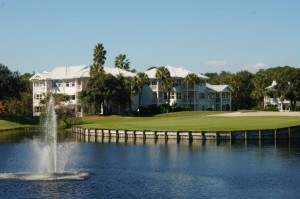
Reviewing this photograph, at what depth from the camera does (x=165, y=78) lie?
438 feet

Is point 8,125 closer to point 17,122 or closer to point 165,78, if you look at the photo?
→ point 17,122

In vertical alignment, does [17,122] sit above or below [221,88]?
below

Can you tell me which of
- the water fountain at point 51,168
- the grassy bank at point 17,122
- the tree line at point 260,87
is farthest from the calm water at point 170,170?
the tree line at point 260,87

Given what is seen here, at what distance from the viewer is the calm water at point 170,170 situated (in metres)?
39.3

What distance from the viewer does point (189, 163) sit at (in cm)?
5472

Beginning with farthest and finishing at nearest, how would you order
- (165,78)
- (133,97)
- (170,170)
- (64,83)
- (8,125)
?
(64,83), (133,97), (165,78), (8,125), (170,170)

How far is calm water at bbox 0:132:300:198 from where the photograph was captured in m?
39.3

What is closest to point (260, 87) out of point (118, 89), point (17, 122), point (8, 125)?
point (118, 89)

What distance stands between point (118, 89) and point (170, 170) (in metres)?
74.2

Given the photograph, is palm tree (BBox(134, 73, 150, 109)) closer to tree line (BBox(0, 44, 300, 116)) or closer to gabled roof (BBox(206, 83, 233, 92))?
tree line (BBox(0, 44, 300, 116))

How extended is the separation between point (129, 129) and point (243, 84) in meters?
80.5

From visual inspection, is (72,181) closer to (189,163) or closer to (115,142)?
(189,163)

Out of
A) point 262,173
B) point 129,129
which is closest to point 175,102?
point 129,129

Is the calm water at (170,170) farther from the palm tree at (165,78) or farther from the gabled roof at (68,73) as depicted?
the gabled roof at (68,73)
